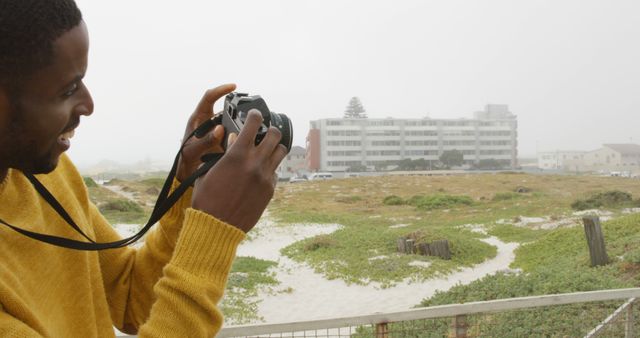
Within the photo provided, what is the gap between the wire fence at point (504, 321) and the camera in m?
2.49

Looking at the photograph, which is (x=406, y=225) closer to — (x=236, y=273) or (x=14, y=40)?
(x=236, y=273)

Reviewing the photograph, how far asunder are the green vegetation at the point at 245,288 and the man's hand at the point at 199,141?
16.9 feet

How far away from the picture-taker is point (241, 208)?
2.93 feet

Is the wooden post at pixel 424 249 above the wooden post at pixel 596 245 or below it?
below

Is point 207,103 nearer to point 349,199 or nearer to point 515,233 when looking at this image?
point 515,233

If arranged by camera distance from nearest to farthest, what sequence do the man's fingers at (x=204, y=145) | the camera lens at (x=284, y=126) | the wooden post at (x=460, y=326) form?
the camera lens at (x=284, y=126) < the man's fingers at (x=204, y=145) < the wooden post at (x=460, y=326)

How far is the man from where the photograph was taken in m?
0.75

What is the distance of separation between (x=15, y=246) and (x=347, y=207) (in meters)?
26.6

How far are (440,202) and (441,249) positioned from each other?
14.4m

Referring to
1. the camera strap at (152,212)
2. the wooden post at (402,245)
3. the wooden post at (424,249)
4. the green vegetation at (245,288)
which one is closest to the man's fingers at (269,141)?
the camera strap at (152,212)

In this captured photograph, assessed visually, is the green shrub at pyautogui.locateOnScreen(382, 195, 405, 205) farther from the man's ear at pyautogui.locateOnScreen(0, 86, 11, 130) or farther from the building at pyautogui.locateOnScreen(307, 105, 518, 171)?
the building at pyautogui.locateOnScreen(307, 105, 518, 171)

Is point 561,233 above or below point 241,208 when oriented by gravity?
below

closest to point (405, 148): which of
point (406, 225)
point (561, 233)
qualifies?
point (406, 225)

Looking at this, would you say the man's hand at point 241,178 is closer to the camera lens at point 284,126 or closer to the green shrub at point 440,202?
the camera lens at point 284,126
